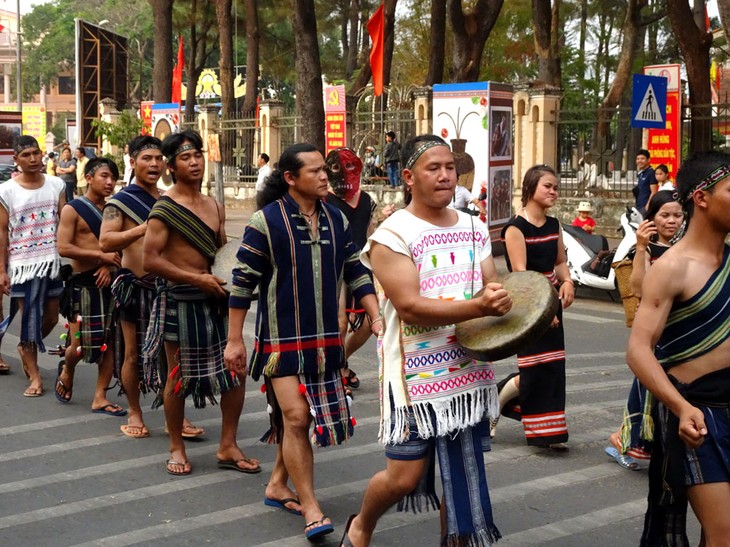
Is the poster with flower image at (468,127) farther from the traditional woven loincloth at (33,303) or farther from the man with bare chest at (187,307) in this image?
the man with bare chest at (187,307)


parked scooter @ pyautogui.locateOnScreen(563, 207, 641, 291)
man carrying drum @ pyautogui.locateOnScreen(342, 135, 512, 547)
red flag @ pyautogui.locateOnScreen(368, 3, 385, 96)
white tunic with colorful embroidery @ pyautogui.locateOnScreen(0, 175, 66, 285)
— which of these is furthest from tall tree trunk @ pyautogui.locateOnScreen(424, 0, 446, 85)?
man carrying drum @ pyautogui.locateOnScreen(342, 135, 512, 547)

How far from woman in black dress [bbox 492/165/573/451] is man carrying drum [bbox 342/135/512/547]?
2251mm

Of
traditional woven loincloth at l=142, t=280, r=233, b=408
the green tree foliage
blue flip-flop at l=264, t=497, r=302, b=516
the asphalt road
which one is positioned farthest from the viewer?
the green tree foliage

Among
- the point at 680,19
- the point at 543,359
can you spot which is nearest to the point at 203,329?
the point at 543,359

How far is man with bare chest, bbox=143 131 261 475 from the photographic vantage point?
6355mm

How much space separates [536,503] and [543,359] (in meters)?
1.22

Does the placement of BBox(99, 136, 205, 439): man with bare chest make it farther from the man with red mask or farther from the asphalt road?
the man with red mask

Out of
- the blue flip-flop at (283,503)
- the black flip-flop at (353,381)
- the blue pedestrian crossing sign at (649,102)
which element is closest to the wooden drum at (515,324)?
the blue flip-flop at (283,503)

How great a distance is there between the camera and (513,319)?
421cm

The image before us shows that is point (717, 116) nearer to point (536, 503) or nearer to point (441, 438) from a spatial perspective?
point (536, 503)

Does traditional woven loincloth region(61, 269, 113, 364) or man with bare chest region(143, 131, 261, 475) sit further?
traditional woven loincloth region(61, 269, 113, 364)

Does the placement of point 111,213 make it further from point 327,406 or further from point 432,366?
point 432,366

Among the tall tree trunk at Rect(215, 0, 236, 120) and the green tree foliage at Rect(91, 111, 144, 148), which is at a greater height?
the tall tree trunk at Rect(215, 0, 236, 120)

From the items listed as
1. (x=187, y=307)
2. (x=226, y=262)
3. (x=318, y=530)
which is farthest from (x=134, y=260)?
(x=318, y=530)
